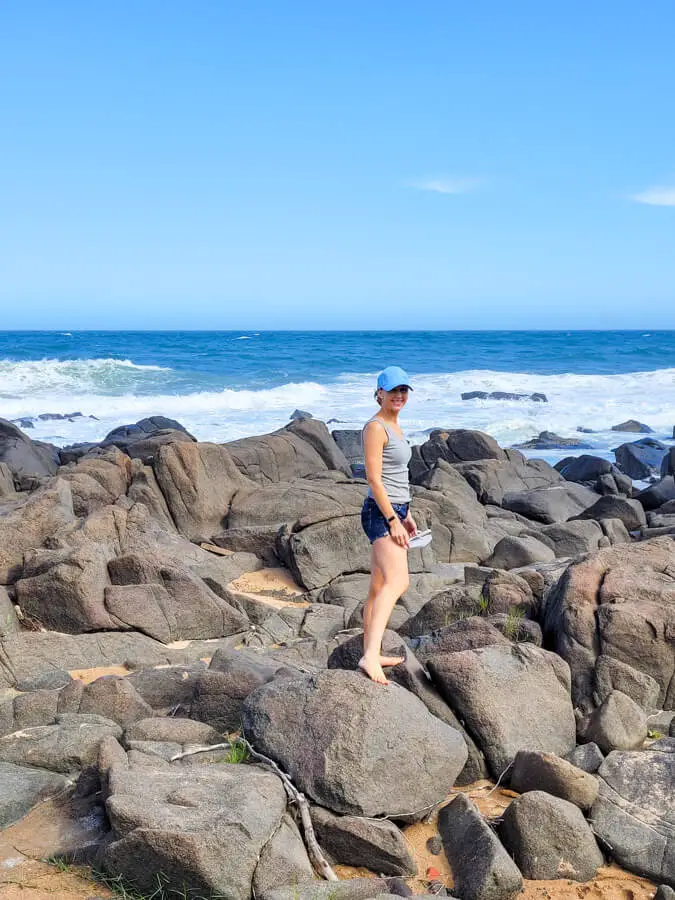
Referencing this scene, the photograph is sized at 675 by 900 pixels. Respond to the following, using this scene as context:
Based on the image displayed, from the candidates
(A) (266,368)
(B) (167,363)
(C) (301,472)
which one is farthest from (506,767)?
(B) (167,363)

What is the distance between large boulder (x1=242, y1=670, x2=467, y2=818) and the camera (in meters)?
5.12


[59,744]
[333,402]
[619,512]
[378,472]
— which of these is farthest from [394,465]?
[333,402]

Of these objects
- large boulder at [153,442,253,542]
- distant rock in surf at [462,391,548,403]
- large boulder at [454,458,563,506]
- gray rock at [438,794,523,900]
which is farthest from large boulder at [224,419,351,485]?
distant rock in surf at [462,391,548,403]

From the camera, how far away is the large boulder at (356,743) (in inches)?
202

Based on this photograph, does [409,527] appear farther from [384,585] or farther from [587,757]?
[587,757]

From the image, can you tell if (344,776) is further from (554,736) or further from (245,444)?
(245,444)

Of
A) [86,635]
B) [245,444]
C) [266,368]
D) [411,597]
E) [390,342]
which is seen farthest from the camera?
[390,342]

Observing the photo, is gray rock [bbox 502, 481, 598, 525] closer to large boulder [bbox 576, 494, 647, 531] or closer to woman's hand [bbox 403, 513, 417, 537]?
large boulder [bbox 576, 494, 647, 531]

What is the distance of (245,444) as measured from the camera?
1847cm

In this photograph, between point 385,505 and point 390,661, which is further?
point 390,661

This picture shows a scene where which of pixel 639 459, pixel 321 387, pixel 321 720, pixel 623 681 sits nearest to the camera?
pixel 321 720

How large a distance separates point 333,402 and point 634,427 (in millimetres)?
14031

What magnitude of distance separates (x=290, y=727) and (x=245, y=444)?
43.6 feet

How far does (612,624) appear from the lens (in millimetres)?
6828
